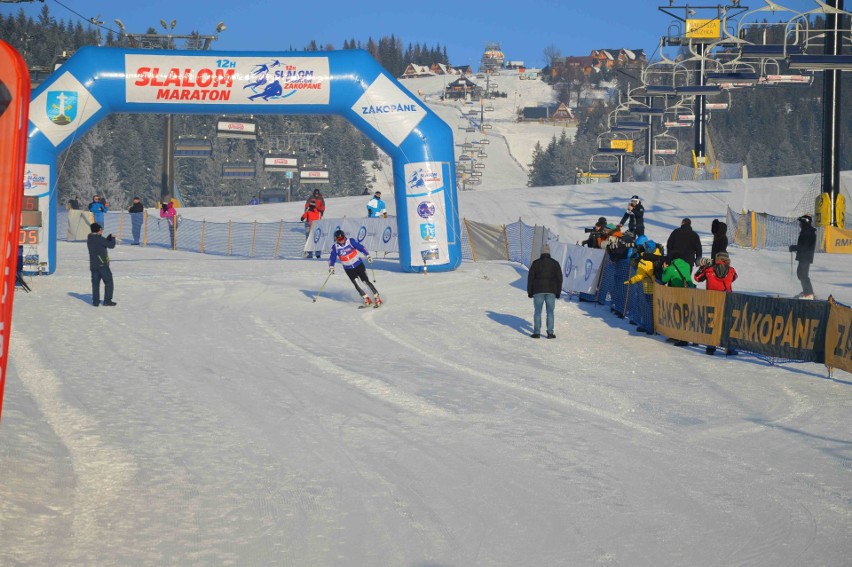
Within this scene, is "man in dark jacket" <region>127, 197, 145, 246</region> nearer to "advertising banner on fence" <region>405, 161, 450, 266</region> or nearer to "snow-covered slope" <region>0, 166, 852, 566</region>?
"advertising banner on fence" <region>405, 161, 450, 266</region>

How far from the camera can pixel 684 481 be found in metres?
8.32

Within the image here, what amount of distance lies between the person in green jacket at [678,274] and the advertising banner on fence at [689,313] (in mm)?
145

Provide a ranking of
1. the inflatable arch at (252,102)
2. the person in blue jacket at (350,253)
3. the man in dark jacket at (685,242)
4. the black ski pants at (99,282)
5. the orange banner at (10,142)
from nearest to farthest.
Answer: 1. the orange banner at (10,142)
2. the man in dark jacket at (685,242)
3. the black ski pants at (99,282)
4. the person in blue jacket at (350,253)
5. the inflatable arch at (252,102)

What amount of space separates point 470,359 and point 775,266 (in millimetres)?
13499

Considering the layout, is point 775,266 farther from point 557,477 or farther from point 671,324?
point 557,477

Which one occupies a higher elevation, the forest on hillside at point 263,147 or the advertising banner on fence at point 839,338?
the forest on hillside at point 263,147

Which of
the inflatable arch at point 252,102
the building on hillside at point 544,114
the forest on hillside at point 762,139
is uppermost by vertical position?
the building on hillside at point 544,114

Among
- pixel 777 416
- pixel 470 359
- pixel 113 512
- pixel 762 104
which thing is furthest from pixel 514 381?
pixel 762 104

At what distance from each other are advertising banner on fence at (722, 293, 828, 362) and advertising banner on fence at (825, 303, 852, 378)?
0.40ft

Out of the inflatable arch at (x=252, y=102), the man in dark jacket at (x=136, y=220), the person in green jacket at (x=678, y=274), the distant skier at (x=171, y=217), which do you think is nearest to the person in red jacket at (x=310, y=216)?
the distant skier at (x=171, y=217)

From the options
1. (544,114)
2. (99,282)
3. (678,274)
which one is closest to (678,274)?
(678,274)

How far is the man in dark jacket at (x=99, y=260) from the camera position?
17.9 metres

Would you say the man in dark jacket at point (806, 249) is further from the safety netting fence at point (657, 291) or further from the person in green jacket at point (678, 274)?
the person in green jacket at point (678, 274)

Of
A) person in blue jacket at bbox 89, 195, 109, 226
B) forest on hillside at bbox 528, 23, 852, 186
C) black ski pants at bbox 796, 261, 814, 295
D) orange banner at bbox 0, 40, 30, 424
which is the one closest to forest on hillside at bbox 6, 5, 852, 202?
forest on hillside at bbox 528, 23, 852, 186
